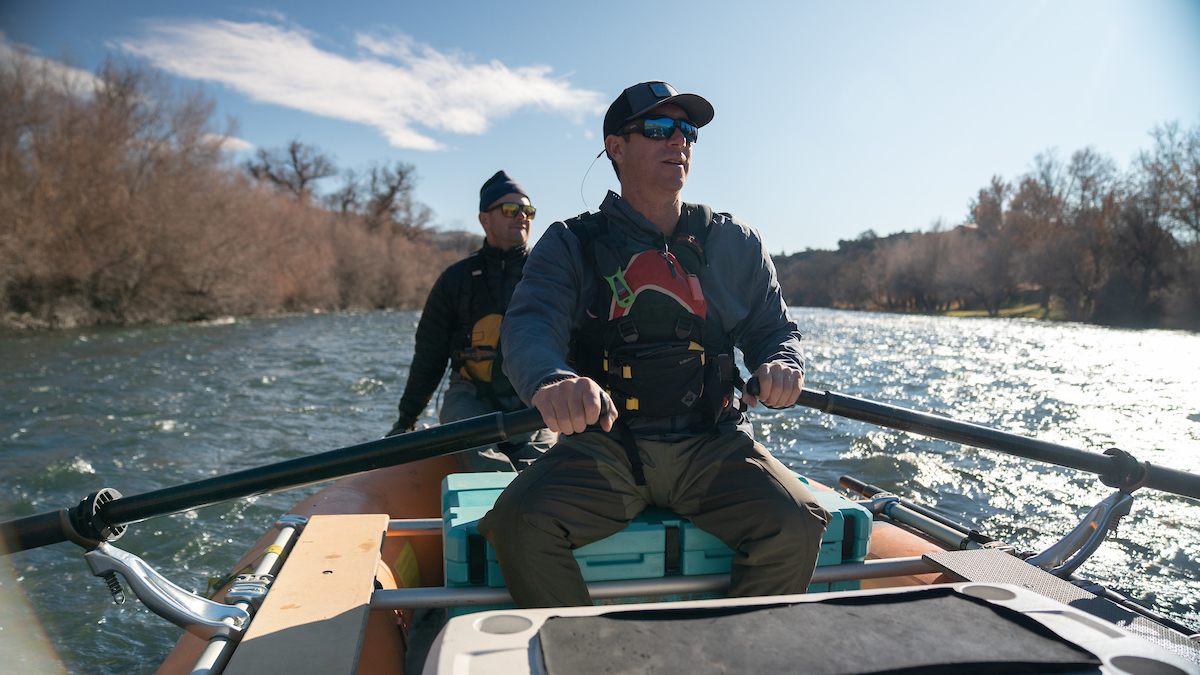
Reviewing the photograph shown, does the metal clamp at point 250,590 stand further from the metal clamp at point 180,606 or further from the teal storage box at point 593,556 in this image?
the teal storage box at point 593,556

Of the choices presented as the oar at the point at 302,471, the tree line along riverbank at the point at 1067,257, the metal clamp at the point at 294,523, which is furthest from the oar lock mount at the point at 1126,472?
the tree line along riverbank at the point at 1067,257

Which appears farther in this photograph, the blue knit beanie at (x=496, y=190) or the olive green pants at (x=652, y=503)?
the blue knit beanie at (x=496, y=190)

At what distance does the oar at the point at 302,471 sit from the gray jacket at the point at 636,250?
0.67ft

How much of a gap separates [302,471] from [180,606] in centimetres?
48

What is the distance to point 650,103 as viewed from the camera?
1961 millimetres

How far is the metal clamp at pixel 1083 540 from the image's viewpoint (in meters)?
1.95

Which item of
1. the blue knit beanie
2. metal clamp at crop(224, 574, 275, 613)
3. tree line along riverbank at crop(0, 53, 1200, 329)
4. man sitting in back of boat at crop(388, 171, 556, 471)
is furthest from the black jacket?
tree line along riverbank at crop(0, 53, 1200, 329)

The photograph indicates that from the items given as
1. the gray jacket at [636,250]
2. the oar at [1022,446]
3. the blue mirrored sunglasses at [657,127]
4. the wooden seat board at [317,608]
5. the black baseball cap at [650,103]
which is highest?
the black baseball cap at [650,103]

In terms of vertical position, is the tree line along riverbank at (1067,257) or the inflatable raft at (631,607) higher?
the tree line along riverbank at (1067,257)

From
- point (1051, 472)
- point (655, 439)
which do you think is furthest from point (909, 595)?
point (1051, 472)

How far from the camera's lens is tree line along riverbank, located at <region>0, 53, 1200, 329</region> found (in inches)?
642

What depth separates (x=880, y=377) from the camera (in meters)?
11.7

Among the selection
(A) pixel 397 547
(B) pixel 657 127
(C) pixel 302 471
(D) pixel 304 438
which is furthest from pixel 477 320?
(D) pixel 304 438

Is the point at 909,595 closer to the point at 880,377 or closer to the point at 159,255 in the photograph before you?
the point at 880,377
